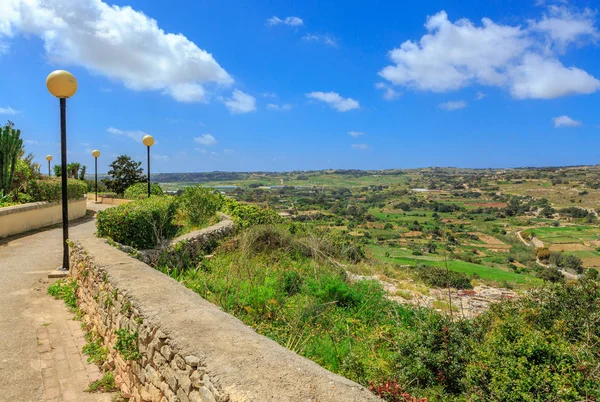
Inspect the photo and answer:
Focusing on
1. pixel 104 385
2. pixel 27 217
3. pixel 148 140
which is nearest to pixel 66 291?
pixel 104 385

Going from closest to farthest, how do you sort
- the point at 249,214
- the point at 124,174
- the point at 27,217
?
1. the point at 27,217
2. the point at 249,214
3. the point at 124,174

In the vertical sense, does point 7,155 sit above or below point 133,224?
above

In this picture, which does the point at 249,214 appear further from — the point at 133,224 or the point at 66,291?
the point at 66,291

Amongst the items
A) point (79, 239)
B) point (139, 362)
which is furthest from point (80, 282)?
point (139, 362)

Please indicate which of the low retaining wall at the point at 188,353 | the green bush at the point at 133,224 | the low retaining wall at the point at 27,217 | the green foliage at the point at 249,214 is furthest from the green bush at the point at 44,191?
the low retaining wall at the point at 188,353

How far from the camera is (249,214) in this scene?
552 inches

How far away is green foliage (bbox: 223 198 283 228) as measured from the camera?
43.7 ft

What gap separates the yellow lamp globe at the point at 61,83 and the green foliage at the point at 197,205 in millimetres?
5218

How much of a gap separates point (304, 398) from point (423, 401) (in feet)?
3.93

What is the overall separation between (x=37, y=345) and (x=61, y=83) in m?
5.27

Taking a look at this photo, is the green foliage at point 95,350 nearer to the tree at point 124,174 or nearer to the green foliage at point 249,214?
the green foliage at point 249,214

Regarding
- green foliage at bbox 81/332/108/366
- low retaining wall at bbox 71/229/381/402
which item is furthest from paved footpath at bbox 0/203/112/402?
low retaining wall at bbox 71/229/381/402

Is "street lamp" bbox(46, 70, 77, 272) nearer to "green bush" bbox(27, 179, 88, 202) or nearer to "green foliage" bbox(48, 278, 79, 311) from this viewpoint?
"green foliage" bbox(48, 278, 79, 311)

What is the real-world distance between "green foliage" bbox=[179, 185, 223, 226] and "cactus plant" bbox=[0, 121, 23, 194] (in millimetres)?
6897
